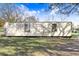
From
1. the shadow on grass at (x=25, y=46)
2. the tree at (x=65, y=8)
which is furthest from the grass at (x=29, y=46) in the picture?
the tree at (x=65, y=8)

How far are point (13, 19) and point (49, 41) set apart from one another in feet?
0.94

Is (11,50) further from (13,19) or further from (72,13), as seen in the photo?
(72,13)

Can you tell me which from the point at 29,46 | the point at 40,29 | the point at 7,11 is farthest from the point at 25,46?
the point at 7,11

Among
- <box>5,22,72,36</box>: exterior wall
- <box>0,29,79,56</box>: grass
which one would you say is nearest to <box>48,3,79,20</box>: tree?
<box>5,22,72,36</box>: exterior wall

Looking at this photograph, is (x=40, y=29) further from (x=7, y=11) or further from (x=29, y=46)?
(x=7, y=11)

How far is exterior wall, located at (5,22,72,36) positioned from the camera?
1.86 m

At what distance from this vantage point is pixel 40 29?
1.87 metres

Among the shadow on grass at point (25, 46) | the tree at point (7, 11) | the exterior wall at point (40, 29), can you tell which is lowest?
the shadow on grass at point (25, 46)

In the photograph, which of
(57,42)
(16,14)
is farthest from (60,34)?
(16,14)

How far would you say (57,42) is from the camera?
1.88 metres

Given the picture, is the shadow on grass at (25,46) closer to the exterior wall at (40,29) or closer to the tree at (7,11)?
the exterior wall at (40,29)

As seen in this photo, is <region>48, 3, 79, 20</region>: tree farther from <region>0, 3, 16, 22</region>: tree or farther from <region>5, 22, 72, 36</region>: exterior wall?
<region>0, 3, 16, 22</region>: tree

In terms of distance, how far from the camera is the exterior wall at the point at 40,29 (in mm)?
1864

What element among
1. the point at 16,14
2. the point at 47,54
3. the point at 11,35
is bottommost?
the point at 47,54
